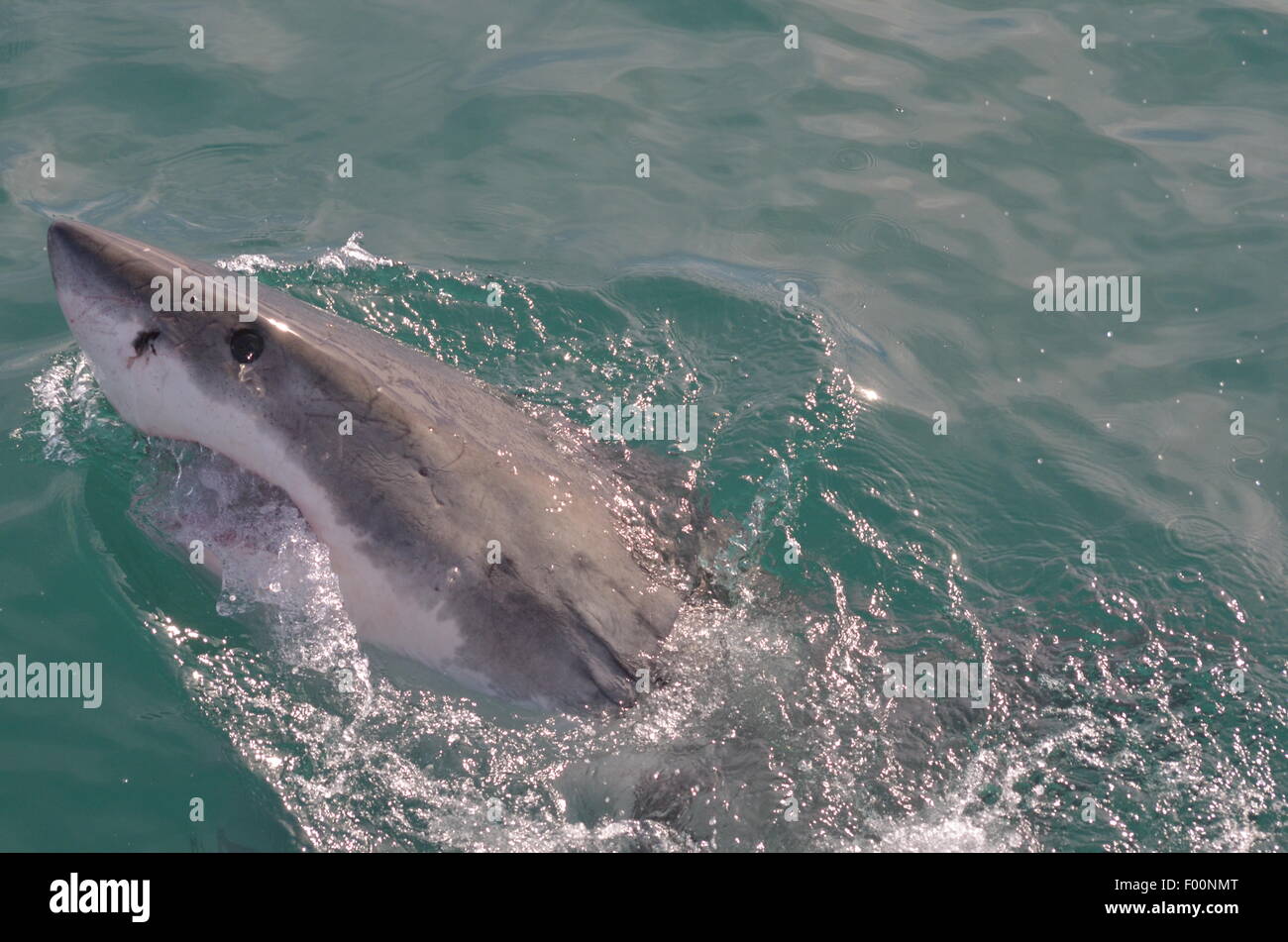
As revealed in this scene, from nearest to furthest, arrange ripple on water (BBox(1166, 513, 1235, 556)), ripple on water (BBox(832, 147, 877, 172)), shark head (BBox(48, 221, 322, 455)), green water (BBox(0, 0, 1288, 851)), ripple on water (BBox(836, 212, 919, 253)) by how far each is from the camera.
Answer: shark head (BBox(48, 221, 322, 455)), green water (BBox(0, 0, 1288, 851)), ripple on water (BBox(1166, 513, 1235, 556)), ripple on water (BBox(836, 212, 919, 253)), ripple on water (BBox(832, 147, 877, 172))

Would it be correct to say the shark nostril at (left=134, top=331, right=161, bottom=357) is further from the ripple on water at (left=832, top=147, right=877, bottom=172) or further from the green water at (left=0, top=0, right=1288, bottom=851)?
the ripple on water at (left=832, top=147, right=877, bottom=172)

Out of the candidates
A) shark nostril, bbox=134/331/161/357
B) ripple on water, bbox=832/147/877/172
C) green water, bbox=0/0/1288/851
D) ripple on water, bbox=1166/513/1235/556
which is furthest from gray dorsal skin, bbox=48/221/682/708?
ripple on water, bbox=832/147/877/172

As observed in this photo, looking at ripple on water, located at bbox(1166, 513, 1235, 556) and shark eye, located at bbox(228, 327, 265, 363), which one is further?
ripple on water, located at bbox(1166, 513, 1235, 556)

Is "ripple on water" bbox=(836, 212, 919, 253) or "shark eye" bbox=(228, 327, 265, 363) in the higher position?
"ripple on water" bbox=(836, 212, 919, 253)

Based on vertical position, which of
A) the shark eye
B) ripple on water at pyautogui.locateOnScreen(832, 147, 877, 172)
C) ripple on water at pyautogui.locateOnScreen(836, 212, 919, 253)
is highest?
ripple on water at pyautogui.locateOnScreen(832, 147, 877, 172)

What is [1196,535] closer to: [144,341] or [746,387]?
[746,387]

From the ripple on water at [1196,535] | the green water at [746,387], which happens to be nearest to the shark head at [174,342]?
the green water at [746,387]

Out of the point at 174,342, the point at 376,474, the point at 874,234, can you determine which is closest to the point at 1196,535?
the point at 874,234

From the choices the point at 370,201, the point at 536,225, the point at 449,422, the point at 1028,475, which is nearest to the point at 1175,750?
the point at 1028,475
